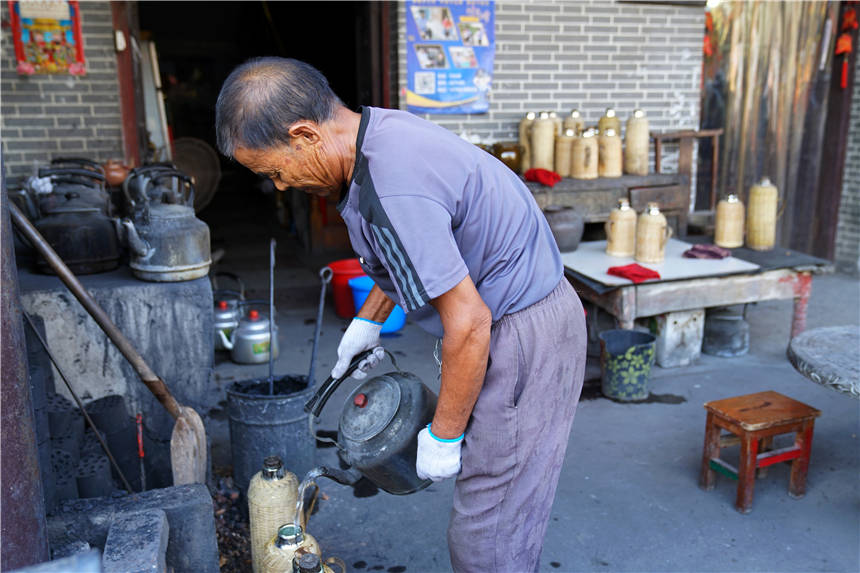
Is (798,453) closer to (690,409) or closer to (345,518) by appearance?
(690,409)

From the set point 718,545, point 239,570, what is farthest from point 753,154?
point 239,570

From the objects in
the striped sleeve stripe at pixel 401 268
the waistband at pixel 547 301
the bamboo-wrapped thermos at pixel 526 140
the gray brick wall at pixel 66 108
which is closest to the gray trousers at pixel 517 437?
the waistband at pixel 547 301

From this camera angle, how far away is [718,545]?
302 cm

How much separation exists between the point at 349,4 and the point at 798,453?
23.9ft

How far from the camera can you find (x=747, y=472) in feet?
10.5

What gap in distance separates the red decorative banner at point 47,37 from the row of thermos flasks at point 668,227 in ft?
13.8

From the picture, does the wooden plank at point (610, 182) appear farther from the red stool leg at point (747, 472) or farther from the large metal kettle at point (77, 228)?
the large metal kettle at point (77, 228)

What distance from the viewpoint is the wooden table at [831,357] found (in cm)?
281

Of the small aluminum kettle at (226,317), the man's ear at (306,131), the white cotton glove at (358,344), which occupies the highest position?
the man's ear at (306,131)

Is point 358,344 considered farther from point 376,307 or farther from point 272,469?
point 272,469

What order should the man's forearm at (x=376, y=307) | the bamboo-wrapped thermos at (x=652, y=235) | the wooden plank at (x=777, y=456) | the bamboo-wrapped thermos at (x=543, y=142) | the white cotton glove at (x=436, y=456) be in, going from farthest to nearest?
the bamboo-wrapped thermos at (x=543, y=142) → the bamboo-wrapped thermos at (x=652, y=235) → the wooden plank at (x=777, y=456) → the man's forearm at (x=376, y=307) → the white cotton glove at (x=436, y=456)

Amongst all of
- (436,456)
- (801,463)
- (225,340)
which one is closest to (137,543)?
(436,456)

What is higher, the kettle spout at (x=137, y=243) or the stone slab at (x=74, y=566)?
the kettle spout at (x=137, y=243)

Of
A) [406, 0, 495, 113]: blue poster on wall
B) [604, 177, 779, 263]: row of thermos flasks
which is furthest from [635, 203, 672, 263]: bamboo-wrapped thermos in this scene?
[406, 0, 495, 113]: blue poster on wall
